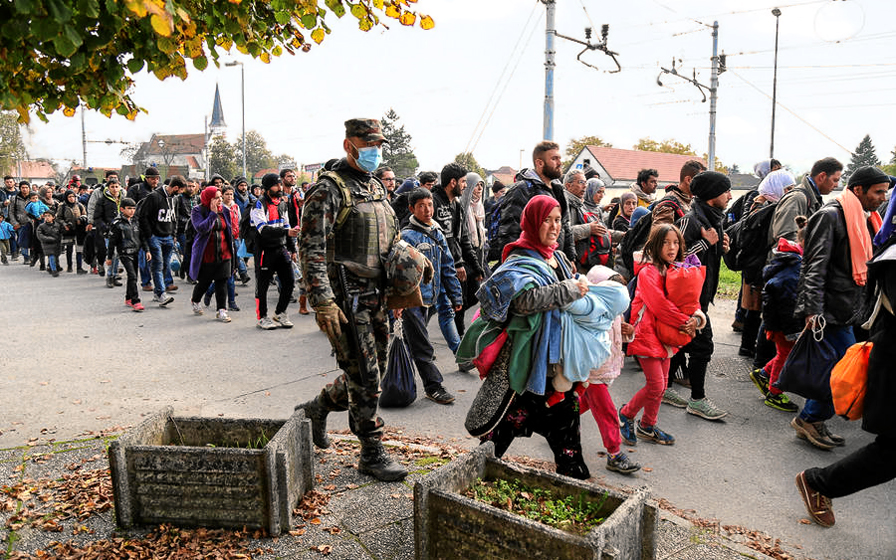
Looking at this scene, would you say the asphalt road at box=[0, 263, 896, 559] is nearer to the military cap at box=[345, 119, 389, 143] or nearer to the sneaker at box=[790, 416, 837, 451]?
the sneaker at box=[790, 416, 837, 451]

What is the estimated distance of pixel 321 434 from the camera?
15.5 feet

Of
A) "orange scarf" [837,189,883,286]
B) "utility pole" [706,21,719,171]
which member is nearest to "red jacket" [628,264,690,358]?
"orange scarf" [837,189,883,286]

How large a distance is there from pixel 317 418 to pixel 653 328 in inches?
102

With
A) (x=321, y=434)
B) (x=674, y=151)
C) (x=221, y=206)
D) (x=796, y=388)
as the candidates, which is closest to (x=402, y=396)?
(x=321, y=434)

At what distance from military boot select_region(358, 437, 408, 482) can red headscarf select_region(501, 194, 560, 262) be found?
5.00 ft

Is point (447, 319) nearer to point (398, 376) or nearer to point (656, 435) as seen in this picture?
point (398, 376)

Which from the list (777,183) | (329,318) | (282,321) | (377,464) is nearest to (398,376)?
(377,464)

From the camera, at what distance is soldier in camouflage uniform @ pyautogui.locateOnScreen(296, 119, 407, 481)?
4.03 m

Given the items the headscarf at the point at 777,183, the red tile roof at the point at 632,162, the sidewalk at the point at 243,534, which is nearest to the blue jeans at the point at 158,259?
the sidewalk at the point at 243,534

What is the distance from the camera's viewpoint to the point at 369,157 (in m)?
4.23

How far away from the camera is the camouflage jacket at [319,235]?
152 inches

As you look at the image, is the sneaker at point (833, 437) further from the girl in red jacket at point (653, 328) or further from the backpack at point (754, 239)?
A: the backpack at point (754, 239)

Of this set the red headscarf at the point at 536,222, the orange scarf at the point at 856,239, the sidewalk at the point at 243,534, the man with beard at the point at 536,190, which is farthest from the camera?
the man with beard at the point at 536,190

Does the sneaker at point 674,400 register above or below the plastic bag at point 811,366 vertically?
below
